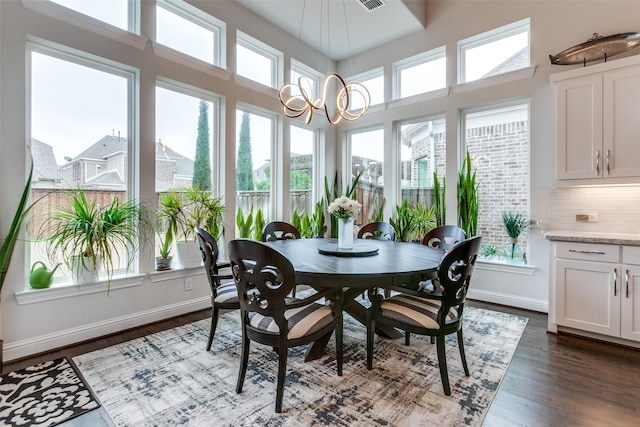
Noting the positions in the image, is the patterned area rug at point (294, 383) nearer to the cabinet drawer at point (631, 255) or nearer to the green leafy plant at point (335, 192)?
the cabinet drawer at point (631, 255)

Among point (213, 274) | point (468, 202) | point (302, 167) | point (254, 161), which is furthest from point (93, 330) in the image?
point (468, 202)

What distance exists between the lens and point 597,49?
2.98 meters

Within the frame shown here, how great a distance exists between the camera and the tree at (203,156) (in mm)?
3684

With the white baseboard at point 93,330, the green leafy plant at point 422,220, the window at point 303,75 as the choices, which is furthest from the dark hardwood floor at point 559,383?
the window at point 303,75

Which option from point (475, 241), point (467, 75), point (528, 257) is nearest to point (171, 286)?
point (475, 241)

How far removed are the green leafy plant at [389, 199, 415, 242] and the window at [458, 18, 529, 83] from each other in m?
1.89

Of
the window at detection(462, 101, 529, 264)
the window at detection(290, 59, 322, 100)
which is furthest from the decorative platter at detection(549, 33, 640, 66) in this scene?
the window at detection(290, 59, 322, 100)

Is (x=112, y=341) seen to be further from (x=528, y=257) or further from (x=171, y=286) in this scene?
(x=528, y=257)

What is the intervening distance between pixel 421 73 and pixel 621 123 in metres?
2.53

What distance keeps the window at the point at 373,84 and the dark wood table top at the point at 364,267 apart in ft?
10.6

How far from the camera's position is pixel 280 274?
1.75 m

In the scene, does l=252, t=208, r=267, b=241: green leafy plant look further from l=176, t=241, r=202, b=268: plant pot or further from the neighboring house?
the neighboring house

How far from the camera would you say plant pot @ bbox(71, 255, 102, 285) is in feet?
8.67

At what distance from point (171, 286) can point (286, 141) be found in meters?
2.52
